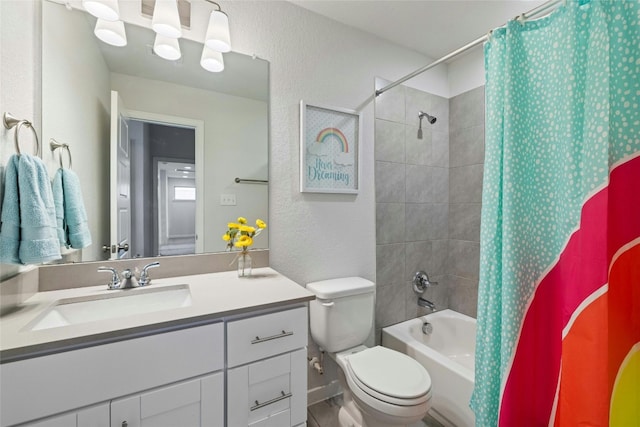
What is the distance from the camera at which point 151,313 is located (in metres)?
0.88

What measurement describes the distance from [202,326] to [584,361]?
3.63 feet

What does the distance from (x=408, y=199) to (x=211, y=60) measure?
1618mm

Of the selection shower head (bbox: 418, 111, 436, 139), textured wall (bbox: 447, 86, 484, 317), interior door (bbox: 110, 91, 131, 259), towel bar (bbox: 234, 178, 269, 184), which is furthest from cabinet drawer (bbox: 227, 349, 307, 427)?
shower head (bbox: 418, 111, 436, 139)

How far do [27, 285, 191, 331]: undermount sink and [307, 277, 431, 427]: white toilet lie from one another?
0.74 meters

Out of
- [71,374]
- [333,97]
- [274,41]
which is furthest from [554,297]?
[274,41]

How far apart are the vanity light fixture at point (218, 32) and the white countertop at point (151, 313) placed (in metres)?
1.19

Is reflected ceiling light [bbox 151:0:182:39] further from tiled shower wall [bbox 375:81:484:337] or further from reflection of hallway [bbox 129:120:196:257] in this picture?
tiled shower wall [bbox 375:81:484:337]

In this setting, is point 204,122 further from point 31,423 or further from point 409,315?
point 409,315

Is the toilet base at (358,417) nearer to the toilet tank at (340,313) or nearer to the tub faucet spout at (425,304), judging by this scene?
the toilet tank at (340,313)

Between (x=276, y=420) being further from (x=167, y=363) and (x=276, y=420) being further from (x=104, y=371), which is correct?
(x=104, y=371)

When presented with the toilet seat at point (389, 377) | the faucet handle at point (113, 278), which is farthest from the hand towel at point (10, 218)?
the toilet seat at point (389, 377)

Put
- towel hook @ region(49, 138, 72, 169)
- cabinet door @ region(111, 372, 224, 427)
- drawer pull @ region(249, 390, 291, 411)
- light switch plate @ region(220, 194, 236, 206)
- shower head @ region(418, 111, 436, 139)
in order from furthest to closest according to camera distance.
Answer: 1. shower head @ region(418, 111, 436, 139)
2. light switch plate @ region(220, 194, 236, 206)
3. towel hook @ region(49, 138, 72, 169)
4. drawer pull @ region(249, 390, 291, 411)
5. cabinet door @ region(111, 372, 224, 427)

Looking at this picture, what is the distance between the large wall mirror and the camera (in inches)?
45.8

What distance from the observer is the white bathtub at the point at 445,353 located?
4.70 feet
